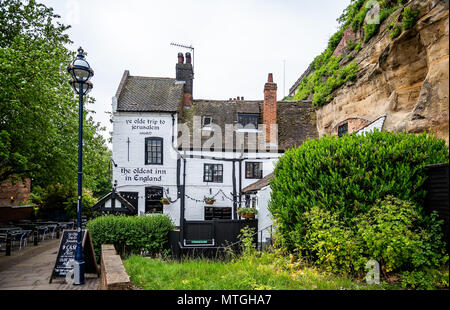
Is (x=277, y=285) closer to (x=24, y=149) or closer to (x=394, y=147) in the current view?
(x=394, y=147)

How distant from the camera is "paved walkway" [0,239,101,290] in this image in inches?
267

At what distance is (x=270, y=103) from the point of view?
1880 centimetres

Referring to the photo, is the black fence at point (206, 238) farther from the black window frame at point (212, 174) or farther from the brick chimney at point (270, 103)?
the brick chimney at point (270, 103)

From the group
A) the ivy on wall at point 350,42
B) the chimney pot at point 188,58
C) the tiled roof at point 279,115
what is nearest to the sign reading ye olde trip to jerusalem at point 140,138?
the tiled roof at point 279,115

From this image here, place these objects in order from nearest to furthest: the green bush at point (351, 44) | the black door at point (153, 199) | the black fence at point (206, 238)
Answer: the black fence at point (206, 238), the green bush at point (351, 44), the black door at point (153, 199)

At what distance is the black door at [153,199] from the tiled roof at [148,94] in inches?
216

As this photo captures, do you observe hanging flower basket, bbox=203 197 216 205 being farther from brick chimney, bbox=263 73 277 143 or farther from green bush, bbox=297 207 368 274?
green bush, bbox=297 207 368 274

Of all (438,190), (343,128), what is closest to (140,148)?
(343,128)

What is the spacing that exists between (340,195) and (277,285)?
271cm

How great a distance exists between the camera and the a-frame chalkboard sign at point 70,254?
7344 mm

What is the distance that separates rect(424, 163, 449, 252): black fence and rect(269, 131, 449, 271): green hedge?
302 mm

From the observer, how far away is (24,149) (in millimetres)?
11625

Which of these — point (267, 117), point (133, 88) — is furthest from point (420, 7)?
point (133, 88)

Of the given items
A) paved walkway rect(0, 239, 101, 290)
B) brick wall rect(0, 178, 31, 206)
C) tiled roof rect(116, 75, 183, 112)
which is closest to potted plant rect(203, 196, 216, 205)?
tiled roof rect(116, 75, 183, 112)
